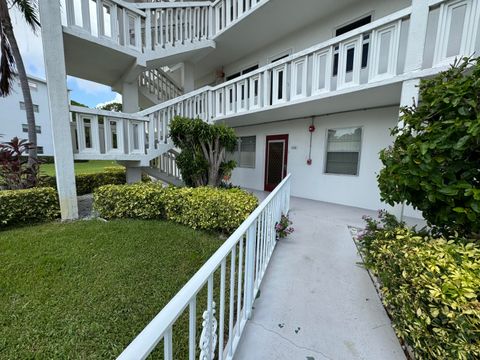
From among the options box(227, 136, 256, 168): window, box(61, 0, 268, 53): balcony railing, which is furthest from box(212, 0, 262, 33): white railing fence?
box(227, 136, 256, 168): window

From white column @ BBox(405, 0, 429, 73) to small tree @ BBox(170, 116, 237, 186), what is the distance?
12.3ft

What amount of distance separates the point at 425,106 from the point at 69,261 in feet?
16.0

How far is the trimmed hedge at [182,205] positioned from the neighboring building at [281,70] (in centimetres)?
113

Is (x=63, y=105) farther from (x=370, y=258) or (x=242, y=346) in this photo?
(x=370, y=258)

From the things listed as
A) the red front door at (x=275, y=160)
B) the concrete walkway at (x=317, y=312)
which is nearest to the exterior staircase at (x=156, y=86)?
the red front door at (x=275, y=160)

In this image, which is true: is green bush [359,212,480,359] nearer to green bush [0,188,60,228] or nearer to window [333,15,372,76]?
window [333,15,372,76]

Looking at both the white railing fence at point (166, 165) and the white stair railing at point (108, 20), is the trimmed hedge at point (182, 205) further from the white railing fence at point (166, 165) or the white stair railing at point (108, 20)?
the white stair railing at point (108, 20)

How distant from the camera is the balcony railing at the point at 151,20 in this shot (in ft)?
15.8

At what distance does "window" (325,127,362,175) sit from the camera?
584cm

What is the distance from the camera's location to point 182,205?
14.7 ft

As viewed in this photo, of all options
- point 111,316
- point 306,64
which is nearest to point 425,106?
point 306,64

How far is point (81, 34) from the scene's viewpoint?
4.73 metres

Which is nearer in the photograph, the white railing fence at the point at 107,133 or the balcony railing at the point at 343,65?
the balcony railing at the point at 343,65

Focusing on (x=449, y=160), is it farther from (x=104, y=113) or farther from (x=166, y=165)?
(x=166, y=165)
